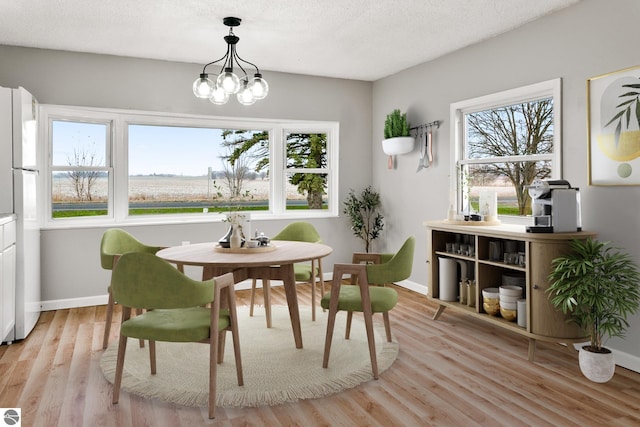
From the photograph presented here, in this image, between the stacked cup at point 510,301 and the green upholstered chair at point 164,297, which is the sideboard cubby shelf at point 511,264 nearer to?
the stacked cup at point 510,301

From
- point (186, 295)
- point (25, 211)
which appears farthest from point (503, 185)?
point (25, 211)

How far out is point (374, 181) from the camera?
6.05 meters

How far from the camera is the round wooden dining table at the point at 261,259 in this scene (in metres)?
2.97

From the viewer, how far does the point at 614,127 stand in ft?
10.4

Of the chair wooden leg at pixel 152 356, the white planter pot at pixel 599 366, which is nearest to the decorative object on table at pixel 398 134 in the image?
the white planter pot at pixel 599 366

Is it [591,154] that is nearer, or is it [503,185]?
[591,154]

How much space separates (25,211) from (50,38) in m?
1.62

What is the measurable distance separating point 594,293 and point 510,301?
→ 26.4 inches

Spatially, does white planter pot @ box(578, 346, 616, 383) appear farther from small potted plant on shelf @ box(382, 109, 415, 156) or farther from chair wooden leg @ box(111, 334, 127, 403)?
small potted plant on shelf @ box(382, 109, 415, 156)

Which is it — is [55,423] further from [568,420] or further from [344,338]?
[568,420]

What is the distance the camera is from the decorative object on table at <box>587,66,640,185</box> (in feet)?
10.0

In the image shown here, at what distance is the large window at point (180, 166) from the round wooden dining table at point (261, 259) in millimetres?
1357

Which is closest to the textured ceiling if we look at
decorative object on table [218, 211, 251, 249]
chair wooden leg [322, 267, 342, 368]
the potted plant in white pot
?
decorative object on table [218, 211, 251, 249]

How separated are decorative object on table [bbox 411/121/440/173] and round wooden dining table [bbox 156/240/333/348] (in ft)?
6.81
